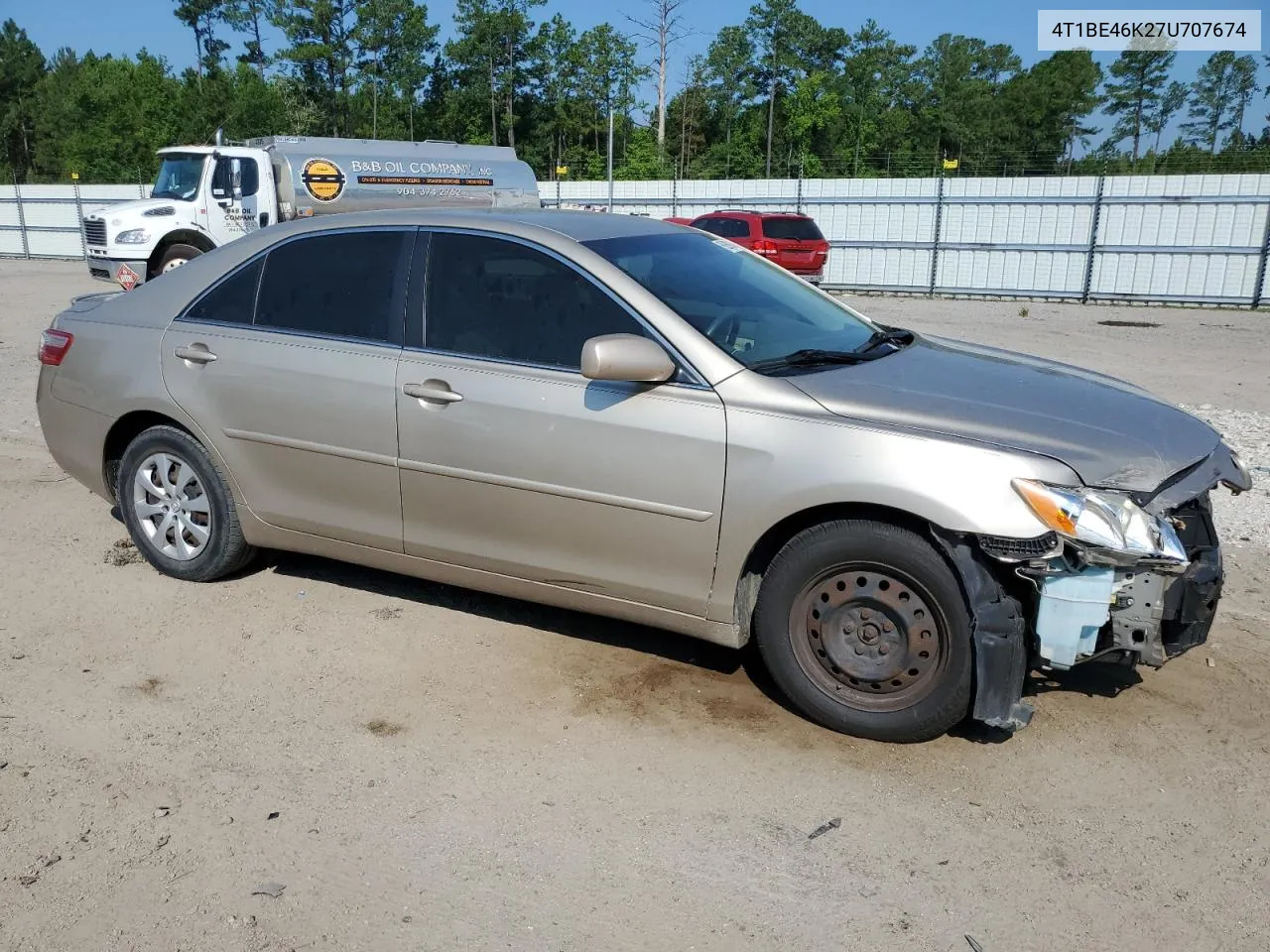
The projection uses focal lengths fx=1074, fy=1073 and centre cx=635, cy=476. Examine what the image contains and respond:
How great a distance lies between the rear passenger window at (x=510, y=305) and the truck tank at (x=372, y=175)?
12.9 meters

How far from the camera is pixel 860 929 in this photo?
2775 millimetres

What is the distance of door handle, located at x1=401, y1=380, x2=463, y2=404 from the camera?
413 centimetres

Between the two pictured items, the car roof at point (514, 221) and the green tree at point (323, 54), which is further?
the green tree at point (323, 54)

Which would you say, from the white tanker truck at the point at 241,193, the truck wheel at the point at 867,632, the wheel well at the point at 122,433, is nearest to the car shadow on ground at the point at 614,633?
the truck wheel at the point at 867,632

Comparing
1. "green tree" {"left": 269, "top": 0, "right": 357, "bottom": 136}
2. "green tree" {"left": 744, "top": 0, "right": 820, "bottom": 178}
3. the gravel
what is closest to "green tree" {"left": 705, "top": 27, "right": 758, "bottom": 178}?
"green tree" {"left": 744, "top": 0, "right": 820, "bottom": 178}

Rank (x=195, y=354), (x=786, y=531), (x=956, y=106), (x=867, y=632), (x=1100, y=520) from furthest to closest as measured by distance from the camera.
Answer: (x=956, y=106)
(x=195, y=354)
(x=786, y=531)
(x=867, y=632)
(x=1100, y=520)

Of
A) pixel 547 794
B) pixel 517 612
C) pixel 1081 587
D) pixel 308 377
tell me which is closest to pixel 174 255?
pixel 308 377

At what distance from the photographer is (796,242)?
20.2 metres

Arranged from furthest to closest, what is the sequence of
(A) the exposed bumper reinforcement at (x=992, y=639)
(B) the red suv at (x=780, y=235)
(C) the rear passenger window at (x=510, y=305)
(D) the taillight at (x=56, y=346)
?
(B) the red suv at (x=780, y=235) < (D) the taillight at (x=56, y=346) < (C) the rear passenger window at (x=510, y=305) < (A) the exposed bumper reinforcement at (x=992, y=639)

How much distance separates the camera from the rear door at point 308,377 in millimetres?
4359

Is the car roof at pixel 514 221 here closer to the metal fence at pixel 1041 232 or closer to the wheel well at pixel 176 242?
the wheel well at pixel 176 242

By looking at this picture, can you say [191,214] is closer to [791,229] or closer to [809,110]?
[791,229]

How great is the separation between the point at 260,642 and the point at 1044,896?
3148 millimetres

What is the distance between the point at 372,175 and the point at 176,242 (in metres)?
3.53
